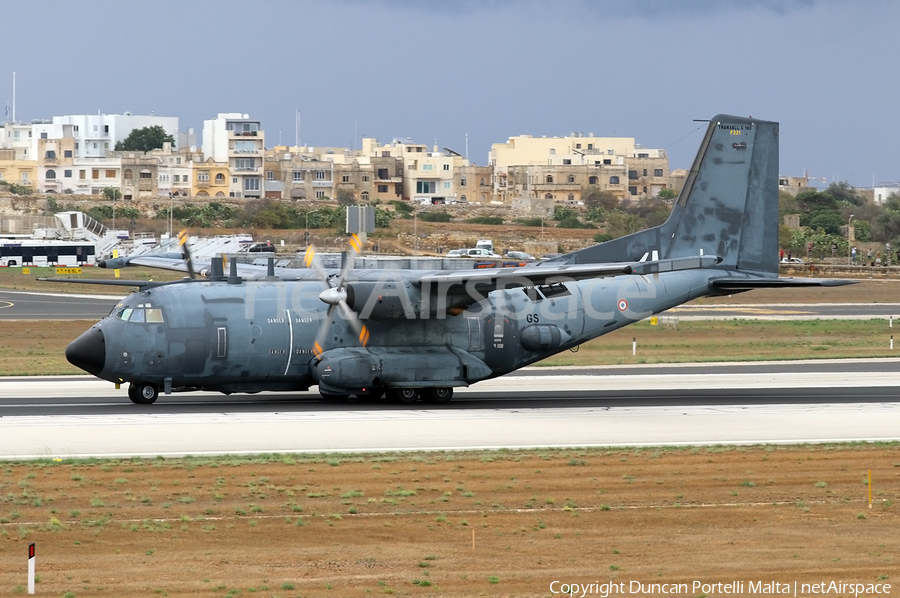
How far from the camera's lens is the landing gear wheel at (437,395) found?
30219mm

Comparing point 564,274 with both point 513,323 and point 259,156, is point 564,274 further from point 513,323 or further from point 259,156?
point 259,156

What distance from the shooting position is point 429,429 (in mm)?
25781

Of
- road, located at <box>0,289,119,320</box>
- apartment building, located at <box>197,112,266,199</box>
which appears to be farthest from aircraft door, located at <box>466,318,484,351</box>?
apartment building, located at <box>197,112,266,199</box>

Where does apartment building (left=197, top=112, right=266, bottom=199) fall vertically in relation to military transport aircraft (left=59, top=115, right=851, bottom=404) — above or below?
above

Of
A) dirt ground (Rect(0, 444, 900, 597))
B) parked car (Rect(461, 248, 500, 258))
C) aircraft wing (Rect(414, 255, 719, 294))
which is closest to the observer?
dirt ground (Rect(0, 444, 900, 597))

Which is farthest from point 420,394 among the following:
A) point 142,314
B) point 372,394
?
point 142,314

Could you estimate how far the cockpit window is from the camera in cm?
2770

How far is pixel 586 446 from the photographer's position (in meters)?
24.0

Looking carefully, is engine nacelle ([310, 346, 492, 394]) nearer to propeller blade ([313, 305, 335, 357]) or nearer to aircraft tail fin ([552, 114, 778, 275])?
propeller blade ([313, 305, 335, 357])

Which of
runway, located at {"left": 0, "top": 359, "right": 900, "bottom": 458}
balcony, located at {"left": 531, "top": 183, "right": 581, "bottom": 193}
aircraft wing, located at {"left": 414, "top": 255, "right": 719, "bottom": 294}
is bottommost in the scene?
runway, located at {"left": 0, "top": 359, "right": 900, "bottom": 458}

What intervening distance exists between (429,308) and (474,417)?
10.3 ft

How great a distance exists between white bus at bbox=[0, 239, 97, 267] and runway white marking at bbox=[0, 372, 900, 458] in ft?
259

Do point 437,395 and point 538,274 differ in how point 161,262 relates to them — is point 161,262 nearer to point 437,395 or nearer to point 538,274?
point 437,395

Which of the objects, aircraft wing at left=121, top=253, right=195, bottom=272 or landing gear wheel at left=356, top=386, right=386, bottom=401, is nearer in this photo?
landing gear wheel at left=356, top=386, right=386, bottom=401
